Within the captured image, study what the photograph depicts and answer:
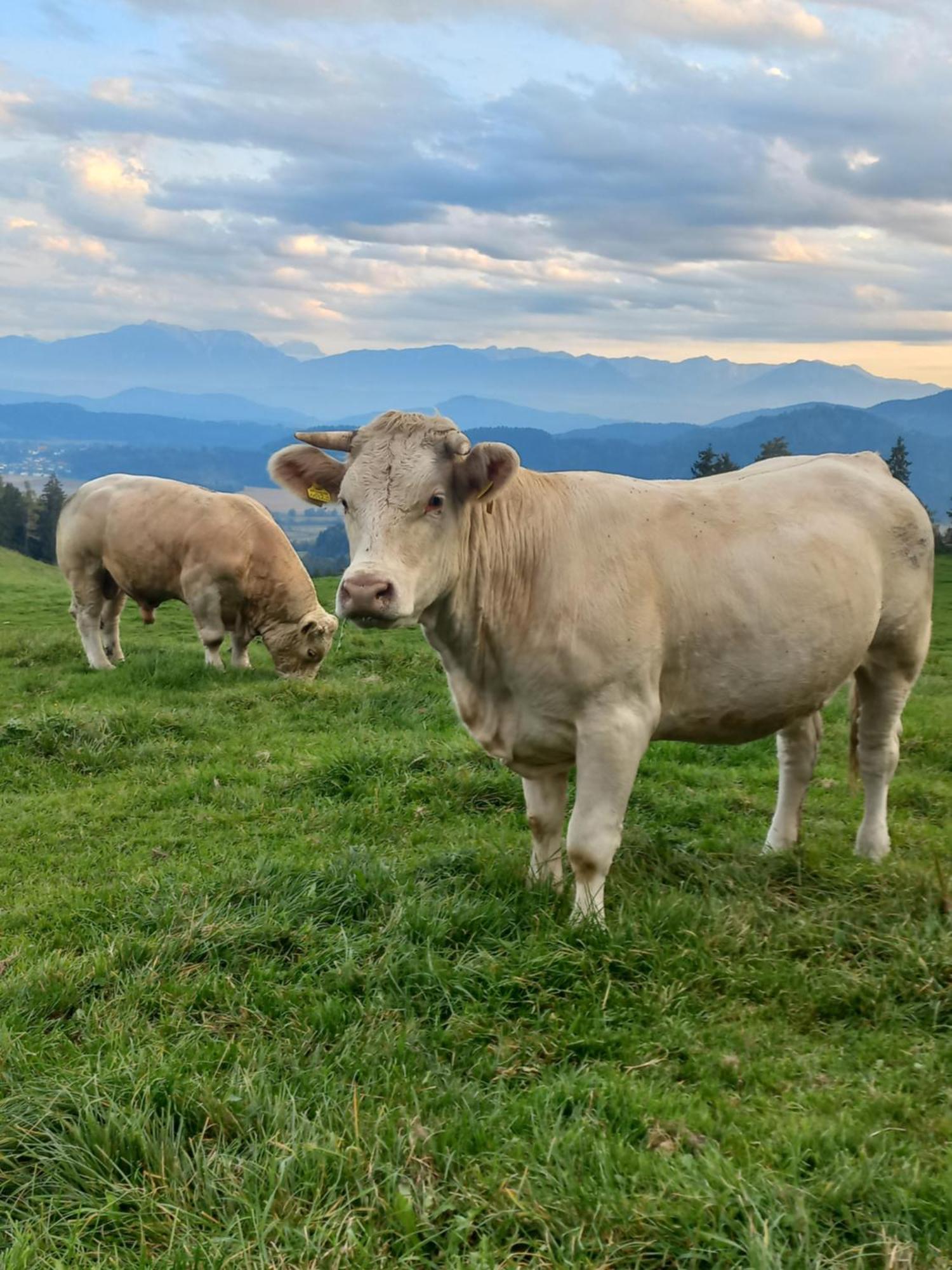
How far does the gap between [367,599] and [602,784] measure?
1595mm

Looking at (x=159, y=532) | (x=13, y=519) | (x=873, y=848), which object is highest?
(x=159, y=532)

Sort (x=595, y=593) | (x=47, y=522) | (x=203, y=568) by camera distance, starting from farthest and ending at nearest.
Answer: (x=47, y=522) → (x=203, y=568) → (x=595, y=593)

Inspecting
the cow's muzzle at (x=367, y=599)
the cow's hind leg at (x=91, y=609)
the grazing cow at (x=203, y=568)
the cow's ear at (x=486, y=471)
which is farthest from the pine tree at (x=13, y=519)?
the cow's muzzle at (x=367, y=599)

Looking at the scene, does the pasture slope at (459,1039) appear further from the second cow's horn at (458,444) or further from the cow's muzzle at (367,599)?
the second cow's horn at (458,444)

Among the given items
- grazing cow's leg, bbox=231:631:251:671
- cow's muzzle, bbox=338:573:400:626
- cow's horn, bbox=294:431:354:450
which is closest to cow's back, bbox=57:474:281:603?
grazing cow's leg, bbox=231:631:251:671

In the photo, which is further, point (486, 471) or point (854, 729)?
point (854, 729)

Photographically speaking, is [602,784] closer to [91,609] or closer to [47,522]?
[91,609]

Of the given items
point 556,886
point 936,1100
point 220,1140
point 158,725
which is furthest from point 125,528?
point 936,1100

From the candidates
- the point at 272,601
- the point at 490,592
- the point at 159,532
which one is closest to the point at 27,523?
the point at 159,532

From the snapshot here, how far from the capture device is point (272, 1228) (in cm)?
290

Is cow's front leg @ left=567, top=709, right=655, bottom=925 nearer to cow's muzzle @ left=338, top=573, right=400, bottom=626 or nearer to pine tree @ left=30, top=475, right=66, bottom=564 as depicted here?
cow's muzzle @ left=338, top=573, right=400, bottom=626

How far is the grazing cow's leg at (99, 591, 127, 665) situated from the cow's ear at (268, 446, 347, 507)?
422 inches

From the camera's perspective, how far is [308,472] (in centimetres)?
530

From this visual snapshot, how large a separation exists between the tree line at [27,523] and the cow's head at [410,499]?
71081 millimetres
